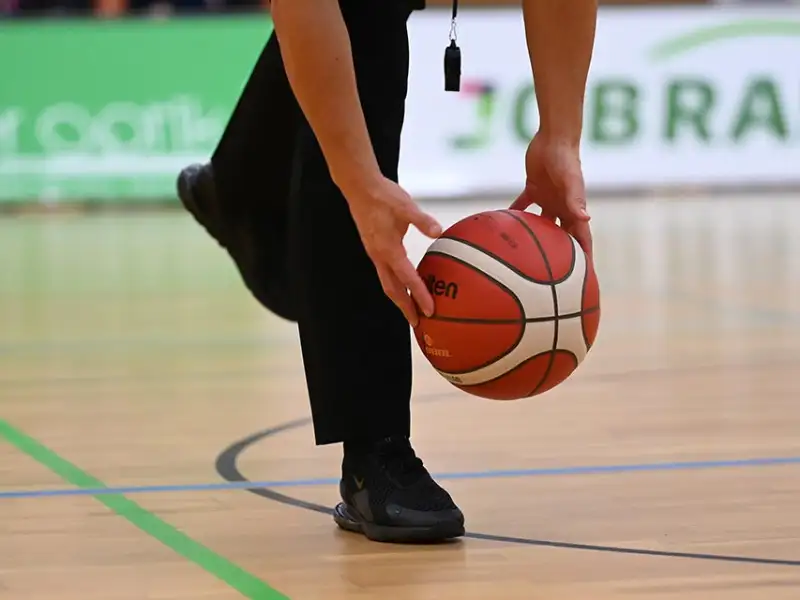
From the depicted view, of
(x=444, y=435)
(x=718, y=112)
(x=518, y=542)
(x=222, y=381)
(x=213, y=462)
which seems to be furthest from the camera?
(x=718, y=112)

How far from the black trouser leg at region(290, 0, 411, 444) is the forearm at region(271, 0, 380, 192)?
30 centimetres

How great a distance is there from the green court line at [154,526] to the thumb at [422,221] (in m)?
0.59

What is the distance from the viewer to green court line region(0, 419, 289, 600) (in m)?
2.47

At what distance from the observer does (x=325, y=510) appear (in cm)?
304

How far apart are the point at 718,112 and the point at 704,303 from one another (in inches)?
207

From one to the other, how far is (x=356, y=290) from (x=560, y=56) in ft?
1.84

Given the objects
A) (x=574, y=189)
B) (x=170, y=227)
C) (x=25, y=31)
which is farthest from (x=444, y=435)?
(x=25, y=31)

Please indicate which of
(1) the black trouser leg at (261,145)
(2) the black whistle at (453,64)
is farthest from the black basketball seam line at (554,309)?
(1) the black trouser leg at (261,145)

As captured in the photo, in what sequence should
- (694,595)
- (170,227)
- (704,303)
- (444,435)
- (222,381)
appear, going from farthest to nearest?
(170,227) → (704,303) → (222,381) → (444,435) → (694,595)

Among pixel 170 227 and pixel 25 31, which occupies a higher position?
pixel 25 31

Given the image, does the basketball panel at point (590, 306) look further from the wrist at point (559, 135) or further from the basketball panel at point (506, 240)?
the wrist at point (559, 135)

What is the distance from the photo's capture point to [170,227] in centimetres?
1062

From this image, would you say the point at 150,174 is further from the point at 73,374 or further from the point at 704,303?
the point at 73,374


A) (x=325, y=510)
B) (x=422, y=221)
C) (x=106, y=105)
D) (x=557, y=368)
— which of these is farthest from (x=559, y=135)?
(x=106, y=105)
